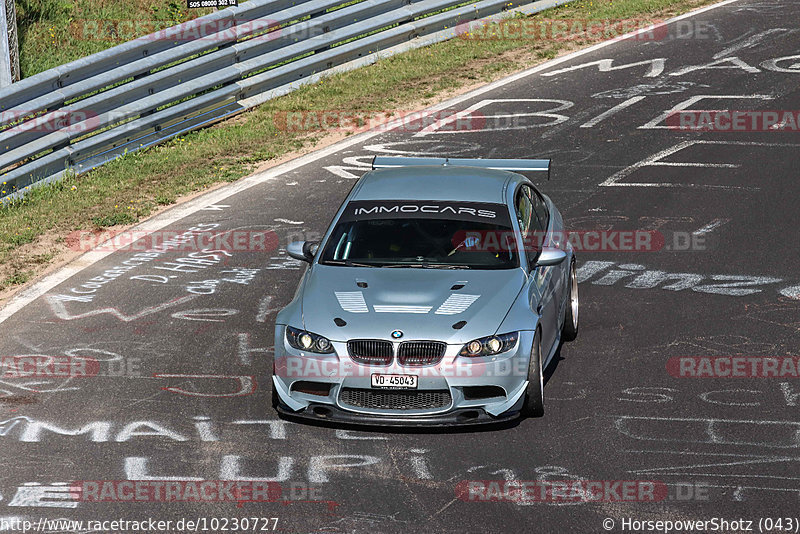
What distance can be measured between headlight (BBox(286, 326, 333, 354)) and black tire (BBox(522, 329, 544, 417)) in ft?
4.67

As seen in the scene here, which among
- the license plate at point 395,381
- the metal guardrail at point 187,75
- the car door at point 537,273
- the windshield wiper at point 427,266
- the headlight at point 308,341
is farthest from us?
the metal guardrail at point 187,75

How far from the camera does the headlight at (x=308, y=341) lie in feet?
27.0

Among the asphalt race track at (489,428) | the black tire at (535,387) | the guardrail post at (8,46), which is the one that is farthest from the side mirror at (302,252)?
the guardrail post at (8,46)

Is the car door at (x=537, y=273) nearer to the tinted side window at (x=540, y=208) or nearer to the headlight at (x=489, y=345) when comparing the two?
the tinted side window at (x=540, y=208)

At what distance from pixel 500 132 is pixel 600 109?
1.92 meters

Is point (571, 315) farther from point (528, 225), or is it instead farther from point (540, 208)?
point (540, 208)

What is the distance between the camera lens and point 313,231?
13258 mm

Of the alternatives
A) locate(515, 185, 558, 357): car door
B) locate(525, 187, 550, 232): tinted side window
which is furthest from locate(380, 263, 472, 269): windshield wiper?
locate(525, 187, 550, 232): tinted side window

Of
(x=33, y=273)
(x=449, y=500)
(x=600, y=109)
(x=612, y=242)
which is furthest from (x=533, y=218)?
(x=600, y=109)

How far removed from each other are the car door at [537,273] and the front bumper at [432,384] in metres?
0.60

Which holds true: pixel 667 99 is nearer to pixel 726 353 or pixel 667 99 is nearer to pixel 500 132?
pixel 500 132

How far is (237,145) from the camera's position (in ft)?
53.7

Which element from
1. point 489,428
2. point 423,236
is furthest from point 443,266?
point 489,428

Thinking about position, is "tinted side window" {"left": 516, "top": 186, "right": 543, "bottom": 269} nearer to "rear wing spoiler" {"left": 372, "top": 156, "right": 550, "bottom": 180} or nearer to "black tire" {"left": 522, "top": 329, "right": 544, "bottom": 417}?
"rear wing spoiler" {"left": 372, "top": 156, "right": 550, "bottom": 180}
